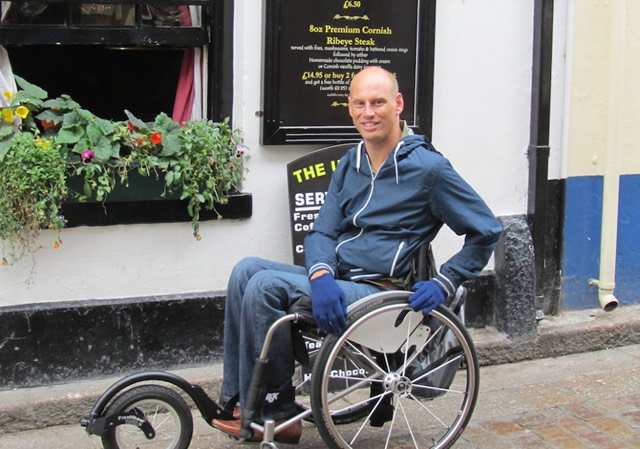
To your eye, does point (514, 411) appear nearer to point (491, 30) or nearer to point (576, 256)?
point (576, 256)

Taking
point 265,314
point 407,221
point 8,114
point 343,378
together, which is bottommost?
point 343,378

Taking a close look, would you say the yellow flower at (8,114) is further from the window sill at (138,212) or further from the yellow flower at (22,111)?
the window sill at (138,212)

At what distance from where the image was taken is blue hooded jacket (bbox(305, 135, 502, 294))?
360 cm

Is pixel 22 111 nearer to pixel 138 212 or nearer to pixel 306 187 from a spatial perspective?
pixel 138 212

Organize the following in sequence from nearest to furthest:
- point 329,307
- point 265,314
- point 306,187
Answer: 1. point 329,307
2. point 265,314
3. point 306,187

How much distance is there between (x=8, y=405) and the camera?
4262 mm

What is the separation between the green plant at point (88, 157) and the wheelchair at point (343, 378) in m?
1.15

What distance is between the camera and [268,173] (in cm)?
491

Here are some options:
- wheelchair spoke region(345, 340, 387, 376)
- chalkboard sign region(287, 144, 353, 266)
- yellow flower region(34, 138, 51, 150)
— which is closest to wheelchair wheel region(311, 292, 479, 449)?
wheelchair spoke region(345, 340, 387, 376)

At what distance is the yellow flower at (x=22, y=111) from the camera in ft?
14.3

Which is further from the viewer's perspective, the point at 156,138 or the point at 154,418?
the point at 156,138

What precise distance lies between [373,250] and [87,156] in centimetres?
160

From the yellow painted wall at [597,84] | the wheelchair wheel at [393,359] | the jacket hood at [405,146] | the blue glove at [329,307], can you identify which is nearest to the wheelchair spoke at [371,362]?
the wheelchair wheel at [393,359]

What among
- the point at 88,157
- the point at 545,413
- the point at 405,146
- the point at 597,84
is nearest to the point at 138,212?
the point at 88,157
